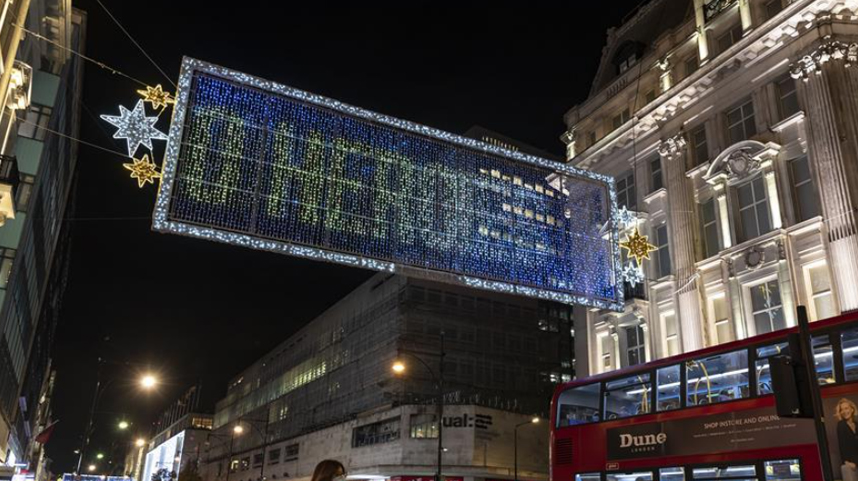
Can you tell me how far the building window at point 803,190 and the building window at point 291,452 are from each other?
182 ft

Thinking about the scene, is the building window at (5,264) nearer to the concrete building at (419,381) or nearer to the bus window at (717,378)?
the concrete building at (419,381)

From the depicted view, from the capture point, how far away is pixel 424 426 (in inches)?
1874

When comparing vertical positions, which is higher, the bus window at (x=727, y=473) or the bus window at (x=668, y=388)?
the bus window at (x=668, y=388)

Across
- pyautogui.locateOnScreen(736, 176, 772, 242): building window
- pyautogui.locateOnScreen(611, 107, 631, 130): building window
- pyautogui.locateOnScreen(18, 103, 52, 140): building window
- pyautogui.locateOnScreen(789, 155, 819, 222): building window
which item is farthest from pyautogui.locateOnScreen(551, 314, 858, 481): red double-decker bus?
pyautogui.locateOnScreen(18, 103, 52, 140): building window

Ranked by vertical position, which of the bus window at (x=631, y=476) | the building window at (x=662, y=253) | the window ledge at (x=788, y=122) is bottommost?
the bus window at (x=631, y=476)

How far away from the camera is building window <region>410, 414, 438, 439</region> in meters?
47.1

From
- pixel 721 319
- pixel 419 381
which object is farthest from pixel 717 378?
pixel 419 381

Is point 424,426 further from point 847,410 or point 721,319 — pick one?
point 847,410

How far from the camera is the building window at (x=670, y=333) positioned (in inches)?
990

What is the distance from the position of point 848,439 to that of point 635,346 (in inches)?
628

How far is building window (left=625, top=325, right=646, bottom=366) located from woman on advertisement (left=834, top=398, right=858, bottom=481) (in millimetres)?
15157

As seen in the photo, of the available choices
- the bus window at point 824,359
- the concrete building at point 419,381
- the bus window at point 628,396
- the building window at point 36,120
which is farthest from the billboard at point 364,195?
the concrete building at point 419,381

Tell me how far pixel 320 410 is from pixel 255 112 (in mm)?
58375

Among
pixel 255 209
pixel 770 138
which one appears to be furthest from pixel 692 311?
pixel 255 209
